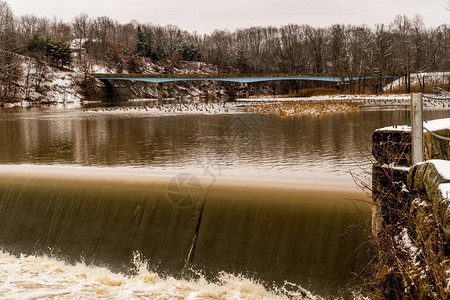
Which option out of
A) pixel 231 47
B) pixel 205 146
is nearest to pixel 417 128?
pixel 205 146

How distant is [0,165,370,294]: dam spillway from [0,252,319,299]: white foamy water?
7.7 inches

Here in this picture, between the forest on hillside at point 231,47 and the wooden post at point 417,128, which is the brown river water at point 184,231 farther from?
the forest on hillside at point 231,47

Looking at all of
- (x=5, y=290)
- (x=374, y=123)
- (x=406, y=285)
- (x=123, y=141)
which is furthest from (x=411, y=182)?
(x=374, y=123)

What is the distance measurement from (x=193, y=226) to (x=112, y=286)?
1.85 metres

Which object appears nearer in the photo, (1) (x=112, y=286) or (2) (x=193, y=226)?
(1) (x=112, y=286)

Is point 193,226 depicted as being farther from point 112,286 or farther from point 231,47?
point 231,47

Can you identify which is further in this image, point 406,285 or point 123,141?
point 123,141

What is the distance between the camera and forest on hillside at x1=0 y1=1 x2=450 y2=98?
81.7 metres

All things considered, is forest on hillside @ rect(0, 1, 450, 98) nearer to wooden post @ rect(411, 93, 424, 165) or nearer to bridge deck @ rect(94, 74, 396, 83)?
bridge deck @ rect(94, 74, 396, 83)

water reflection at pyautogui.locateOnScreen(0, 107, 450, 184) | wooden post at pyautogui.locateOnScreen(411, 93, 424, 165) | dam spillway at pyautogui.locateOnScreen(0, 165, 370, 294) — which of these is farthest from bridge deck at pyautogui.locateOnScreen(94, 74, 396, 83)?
wooden post at pyautogui.locateOnScreen(411, 93, 424, 165)

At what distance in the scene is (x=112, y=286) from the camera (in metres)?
8.50

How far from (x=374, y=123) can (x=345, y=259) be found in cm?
1862

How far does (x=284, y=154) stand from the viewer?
51.4 feet

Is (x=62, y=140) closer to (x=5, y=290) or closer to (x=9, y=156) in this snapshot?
(x=9, y=156)
